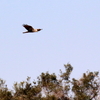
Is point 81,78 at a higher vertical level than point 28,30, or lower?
higher

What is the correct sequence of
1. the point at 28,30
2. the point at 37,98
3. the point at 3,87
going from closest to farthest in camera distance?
the point at 28,30, the point at 37,98, the point at 3,87

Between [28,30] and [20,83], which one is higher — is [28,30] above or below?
below

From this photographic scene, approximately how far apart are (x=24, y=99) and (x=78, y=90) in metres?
4.31

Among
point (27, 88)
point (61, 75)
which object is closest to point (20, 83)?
point (27, 88)

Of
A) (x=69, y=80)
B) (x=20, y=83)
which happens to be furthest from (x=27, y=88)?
(x=69, y=80)

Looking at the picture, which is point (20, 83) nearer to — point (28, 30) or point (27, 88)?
point (27, 88)

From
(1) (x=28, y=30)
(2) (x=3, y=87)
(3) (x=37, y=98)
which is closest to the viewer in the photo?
(1) (x=28, y=30)

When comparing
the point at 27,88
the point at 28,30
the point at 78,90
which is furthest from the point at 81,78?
the point at 28,30

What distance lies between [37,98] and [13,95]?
270cm

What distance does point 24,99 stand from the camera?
45344 mm

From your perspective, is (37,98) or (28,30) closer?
(28,30)

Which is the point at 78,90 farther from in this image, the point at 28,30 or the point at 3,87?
the point at 28,30

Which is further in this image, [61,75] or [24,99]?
[61,75]

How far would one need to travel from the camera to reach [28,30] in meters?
30.0
